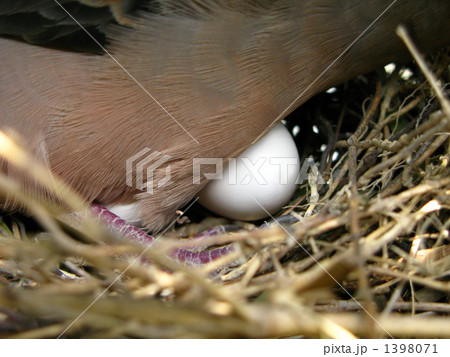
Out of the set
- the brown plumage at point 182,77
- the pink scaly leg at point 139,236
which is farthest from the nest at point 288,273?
the brown plumage at point 182,77

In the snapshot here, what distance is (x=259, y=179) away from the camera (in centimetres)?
122

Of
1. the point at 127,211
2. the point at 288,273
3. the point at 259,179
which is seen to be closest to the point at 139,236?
the point at 127,211

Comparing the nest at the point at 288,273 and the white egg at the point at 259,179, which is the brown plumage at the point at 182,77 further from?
the nest at the point at 288,273

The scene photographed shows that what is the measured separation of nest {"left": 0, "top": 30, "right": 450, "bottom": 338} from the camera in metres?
→ 0.65

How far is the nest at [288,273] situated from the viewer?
0.65m

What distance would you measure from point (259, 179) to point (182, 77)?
30 cm

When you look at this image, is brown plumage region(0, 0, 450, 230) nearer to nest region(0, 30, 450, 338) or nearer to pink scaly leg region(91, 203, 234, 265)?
pink scaly leg region(91, 203, 234, 265)

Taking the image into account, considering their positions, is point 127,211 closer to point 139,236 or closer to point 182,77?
point 139,236

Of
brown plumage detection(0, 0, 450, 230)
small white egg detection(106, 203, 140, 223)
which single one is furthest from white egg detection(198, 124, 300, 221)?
small white egg detection(106, 203, 140, 223)

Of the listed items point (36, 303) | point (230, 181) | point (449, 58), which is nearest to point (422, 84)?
point (449, 58)

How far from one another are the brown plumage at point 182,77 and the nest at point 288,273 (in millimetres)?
186

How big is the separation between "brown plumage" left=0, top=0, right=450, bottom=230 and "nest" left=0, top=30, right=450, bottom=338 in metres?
0.19

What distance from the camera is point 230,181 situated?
1.22 metres

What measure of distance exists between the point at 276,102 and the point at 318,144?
361mm
